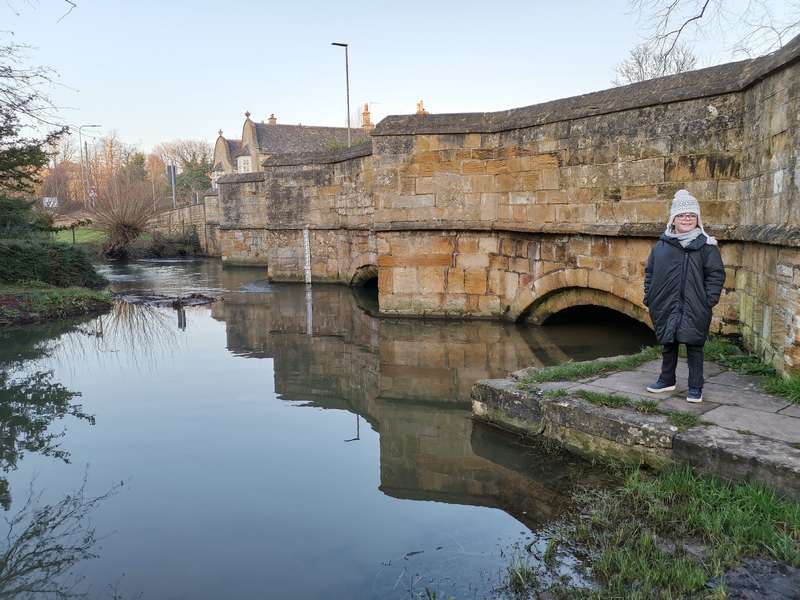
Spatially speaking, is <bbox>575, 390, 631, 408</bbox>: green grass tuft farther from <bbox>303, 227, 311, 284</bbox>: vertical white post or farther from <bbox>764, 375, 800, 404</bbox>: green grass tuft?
<bbox>303, 227, 311, 284</bbox>: vertical white post

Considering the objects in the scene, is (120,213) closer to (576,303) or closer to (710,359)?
(576,303)

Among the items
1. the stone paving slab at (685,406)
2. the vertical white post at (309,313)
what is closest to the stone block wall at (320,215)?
the vertical white post at (309,313)

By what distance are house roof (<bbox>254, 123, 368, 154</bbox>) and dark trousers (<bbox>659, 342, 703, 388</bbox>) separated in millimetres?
43744

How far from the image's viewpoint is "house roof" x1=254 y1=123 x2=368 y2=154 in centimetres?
4697

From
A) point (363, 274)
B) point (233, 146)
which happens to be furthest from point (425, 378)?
point (233, 146)

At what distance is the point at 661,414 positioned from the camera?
4.09m

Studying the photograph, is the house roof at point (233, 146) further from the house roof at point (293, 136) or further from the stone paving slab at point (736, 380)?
the stone paving slab at point (736, 380)

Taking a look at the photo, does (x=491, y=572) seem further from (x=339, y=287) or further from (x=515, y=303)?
(x=339, y=287)

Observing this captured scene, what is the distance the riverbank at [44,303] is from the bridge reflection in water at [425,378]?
2.55 metres

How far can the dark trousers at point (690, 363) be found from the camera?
4.23m

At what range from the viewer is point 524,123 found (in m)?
8.65

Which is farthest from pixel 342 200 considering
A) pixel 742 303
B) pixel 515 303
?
pixel 742 303

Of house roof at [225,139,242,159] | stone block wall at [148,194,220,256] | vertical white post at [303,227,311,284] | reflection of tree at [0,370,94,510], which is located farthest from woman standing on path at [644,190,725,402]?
house roof at [225,139,242,159]

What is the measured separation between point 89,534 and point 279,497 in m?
1.17
